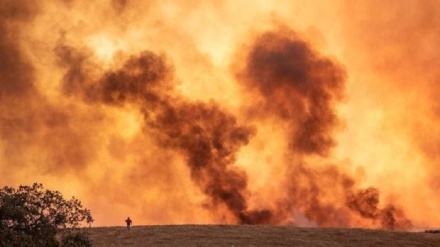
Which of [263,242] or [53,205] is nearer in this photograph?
[53,205]

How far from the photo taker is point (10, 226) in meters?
28.8

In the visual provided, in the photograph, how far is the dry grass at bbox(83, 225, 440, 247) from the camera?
64312 mm

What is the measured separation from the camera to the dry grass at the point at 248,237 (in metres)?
64.3

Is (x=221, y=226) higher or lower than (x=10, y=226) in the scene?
higher

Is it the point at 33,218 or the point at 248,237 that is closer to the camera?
the point at 33,218

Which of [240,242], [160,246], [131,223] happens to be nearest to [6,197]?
[160,246]

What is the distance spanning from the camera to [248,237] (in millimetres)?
67000

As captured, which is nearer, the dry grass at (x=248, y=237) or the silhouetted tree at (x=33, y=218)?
the silhouetted tree at (x=33, y=218)

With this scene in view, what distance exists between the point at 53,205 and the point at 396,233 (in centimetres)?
5456

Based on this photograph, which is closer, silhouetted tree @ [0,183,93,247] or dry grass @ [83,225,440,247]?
silhouetted tree @ [0,183,93,247]

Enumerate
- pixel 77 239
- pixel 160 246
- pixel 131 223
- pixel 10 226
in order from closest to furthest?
1. pixel 10 226
2. pixel 77 239
3. pixel 160 246
4. pixel 131 223

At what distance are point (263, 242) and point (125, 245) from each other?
1599 centimetres

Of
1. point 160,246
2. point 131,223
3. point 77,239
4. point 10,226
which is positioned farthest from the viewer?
point 131,223

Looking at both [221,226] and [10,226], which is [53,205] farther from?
[221,226]
